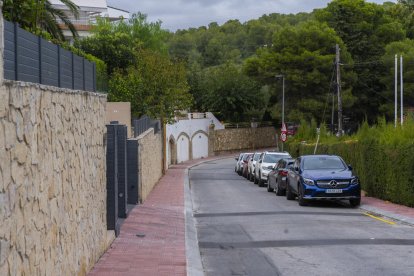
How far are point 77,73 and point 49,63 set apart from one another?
2220mm

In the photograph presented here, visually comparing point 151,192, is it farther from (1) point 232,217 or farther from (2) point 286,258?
(2) point 286,258

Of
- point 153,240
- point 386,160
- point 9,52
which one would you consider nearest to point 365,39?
point 386,160

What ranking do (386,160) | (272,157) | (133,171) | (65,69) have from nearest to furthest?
1. (65,69)
2. (133,171)
3. (386,160)
4. (272,157)

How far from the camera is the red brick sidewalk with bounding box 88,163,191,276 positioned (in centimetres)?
1181

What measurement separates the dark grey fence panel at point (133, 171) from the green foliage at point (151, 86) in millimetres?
23793

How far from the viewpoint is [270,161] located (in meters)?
→ 38.5

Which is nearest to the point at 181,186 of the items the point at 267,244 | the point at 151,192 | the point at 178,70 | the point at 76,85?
the point at 151,192

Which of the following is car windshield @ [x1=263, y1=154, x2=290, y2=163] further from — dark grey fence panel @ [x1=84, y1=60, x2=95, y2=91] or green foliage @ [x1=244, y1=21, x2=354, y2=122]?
green foliage @ [x1=244, y1=21, x2=354, y2=122]

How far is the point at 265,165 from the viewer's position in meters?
37.9

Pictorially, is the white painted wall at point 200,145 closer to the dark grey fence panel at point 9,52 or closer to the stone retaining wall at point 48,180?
the stone retaining wall at point 48,180

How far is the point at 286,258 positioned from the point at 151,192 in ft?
60.1

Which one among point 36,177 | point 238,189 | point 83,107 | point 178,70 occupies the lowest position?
point 238,189

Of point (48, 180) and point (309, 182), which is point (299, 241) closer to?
point (48, 180)

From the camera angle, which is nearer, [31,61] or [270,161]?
[31,61]
